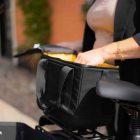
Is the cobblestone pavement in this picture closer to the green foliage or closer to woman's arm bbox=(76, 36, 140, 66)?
the green foliage

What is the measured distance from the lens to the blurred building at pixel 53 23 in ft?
26.8

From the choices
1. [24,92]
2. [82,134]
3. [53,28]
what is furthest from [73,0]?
[82,134]

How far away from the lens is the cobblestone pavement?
6.61m

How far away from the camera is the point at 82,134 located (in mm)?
2516

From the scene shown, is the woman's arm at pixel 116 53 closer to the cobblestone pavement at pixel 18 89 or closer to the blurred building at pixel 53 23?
the cobblestone pavement at pixel 18 89

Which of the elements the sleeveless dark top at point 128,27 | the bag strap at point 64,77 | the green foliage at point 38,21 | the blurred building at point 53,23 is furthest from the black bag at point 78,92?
the green foliage at point 38,21

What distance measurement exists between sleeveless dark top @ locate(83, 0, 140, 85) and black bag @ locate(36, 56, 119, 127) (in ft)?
0.42

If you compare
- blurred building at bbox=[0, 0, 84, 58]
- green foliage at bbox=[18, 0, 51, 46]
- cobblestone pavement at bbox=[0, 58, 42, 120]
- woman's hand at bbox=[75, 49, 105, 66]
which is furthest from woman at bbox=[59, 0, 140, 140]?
green foliage at bbox=[18, 0, 51, 46]

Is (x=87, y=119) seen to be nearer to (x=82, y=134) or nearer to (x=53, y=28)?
(x=82, y=134)

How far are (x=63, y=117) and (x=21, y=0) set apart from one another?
715cm

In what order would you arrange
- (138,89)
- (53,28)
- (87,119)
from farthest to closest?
(53,28) < (87,119) < (138,89)

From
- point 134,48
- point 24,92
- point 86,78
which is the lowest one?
point 24,92

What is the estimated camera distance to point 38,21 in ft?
30.1

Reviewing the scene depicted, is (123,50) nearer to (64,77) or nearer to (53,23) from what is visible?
(64,77)
